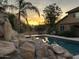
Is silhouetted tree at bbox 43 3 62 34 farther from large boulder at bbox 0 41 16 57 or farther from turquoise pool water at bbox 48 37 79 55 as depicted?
large boulder at bbox 0 41 16 57

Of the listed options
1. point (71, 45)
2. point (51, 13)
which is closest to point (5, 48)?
point (71, 45)

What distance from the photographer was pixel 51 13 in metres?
34.3

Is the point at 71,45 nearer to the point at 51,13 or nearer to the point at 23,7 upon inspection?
the point at 23,7

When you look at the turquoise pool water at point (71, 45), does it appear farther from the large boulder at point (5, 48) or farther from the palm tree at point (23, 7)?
the palm tree at point (23, 7)

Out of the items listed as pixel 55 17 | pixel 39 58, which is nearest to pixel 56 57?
pixel 39 58

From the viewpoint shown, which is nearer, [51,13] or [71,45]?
Result: [71,45]

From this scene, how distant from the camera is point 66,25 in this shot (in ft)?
103

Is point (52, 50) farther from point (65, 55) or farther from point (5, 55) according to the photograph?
point (5, 55)

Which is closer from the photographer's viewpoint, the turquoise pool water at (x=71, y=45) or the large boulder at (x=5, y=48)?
the large boulder at (x=5, y=48)

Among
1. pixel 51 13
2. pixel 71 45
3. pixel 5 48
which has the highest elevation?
pixel 51 13

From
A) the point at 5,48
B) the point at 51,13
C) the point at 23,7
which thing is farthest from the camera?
the point at 51,13

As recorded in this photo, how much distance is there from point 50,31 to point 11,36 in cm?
2439

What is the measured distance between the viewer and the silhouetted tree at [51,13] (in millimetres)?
33256

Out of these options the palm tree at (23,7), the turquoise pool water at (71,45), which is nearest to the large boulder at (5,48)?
the turquoise pool water at (71,45)
